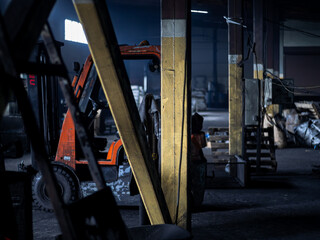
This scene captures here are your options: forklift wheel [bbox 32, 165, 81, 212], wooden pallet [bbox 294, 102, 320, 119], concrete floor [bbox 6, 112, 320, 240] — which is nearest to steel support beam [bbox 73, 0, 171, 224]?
concrete floor [bbox 6, 112, 320, 240]

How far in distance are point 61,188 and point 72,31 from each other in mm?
15730

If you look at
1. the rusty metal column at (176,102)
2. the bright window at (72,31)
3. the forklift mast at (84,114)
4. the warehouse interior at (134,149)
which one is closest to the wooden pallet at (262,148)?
the warehouse interior at (134,149)

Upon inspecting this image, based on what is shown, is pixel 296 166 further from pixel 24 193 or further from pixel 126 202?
pixel 24 193

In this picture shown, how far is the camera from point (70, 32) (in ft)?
65.0

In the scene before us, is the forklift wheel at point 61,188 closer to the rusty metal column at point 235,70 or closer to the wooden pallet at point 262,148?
the rusty metal column at point 235,70

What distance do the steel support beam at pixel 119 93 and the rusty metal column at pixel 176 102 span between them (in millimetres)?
574

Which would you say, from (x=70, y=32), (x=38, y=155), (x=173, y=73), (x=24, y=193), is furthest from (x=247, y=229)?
(x=70, y=32)

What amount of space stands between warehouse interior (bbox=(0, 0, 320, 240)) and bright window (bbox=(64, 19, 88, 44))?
623cm

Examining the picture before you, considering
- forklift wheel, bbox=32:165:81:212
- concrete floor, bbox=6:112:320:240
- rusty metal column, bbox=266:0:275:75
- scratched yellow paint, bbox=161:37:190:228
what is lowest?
concrete floor, bbox=6:112:320:240

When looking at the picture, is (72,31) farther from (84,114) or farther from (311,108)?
(84,114)

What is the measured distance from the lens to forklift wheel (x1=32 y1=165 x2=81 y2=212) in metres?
5.62

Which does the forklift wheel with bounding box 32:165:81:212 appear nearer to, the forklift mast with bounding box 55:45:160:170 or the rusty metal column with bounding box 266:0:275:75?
the forklift mast with bounding box 55:45:160:170

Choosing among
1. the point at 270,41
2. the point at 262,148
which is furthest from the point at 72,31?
the point at 262,148

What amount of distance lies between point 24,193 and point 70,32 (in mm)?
18008
